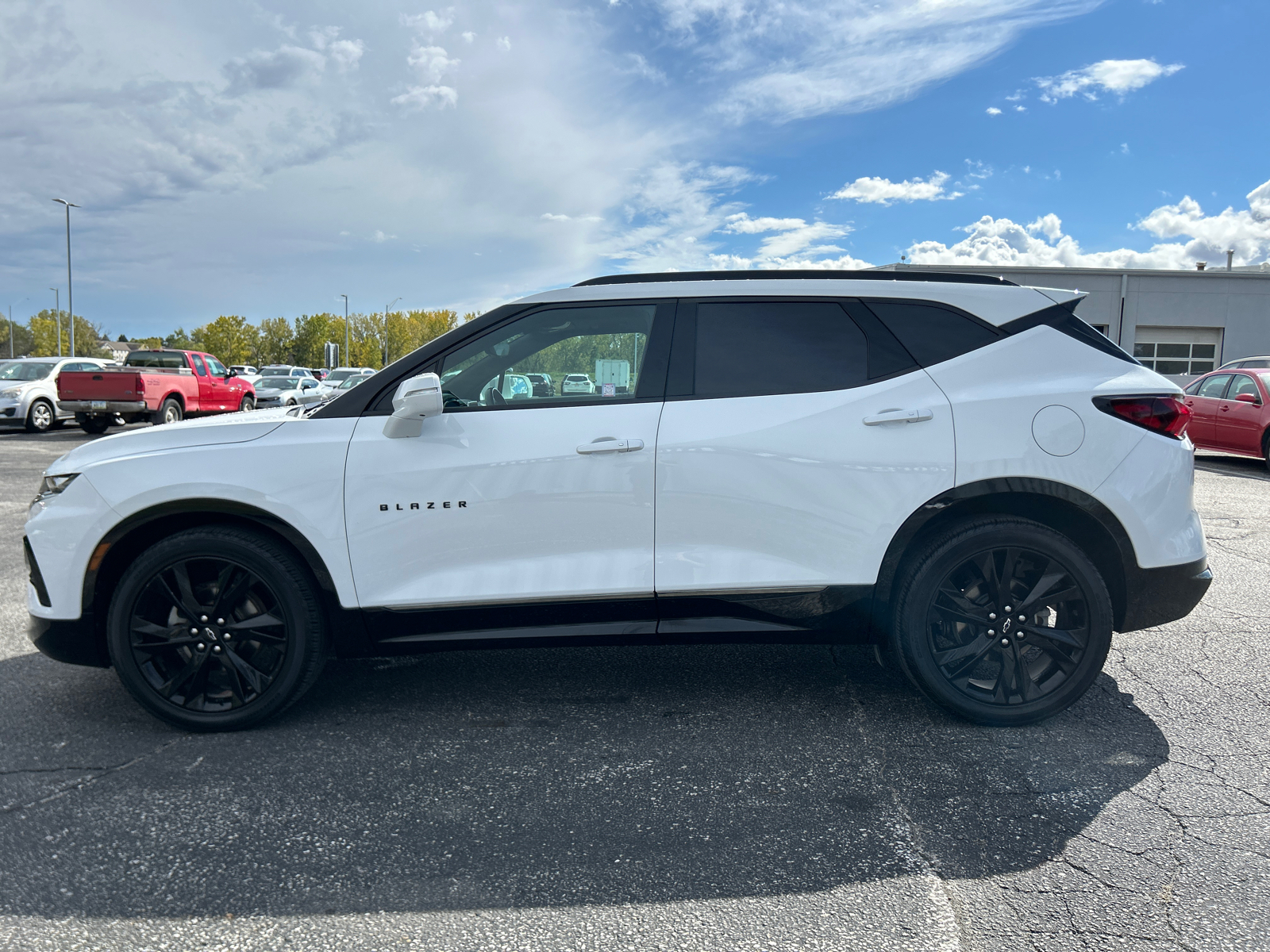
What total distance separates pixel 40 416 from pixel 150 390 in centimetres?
265

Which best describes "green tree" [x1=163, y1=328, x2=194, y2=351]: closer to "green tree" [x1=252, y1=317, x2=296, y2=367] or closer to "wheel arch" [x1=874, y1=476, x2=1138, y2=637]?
"green tree" [x1=252, y1=317, x2=296, y2=367]

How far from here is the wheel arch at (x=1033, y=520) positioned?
3.44 meters

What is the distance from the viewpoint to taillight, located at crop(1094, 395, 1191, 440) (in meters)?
3.44

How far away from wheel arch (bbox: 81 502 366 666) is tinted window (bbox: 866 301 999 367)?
243cm

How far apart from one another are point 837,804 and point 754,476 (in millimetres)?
1191

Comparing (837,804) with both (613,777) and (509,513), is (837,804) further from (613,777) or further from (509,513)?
(509,513)

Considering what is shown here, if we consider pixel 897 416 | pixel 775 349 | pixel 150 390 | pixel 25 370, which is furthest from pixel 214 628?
pixel 25 370

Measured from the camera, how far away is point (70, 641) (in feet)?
11.4

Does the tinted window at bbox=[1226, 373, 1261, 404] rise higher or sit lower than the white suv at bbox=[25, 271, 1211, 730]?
higher

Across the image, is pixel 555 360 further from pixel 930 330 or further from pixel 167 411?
pixel 167 411

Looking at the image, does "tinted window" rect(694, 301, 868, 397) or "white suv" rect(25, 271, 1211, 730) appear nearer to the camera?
"white suv" rect(25, 271, 1211, 730)

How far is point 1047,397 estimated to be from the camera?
3.44 meters

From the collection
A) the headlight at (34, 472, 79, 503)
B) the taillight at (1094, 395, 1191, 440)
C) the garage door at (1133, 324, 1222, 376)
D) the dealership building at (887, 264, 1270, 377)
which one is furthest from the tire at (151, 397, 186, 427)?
the garage door at (1133, 324, 1222, 376)

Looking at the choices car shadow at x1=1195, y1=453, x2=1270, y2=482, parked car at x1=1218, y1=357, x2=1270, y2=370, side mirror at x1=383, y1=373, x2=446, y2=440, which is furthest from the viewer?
parked car at x1=1218, y1=357, x2=1270, y2=370
